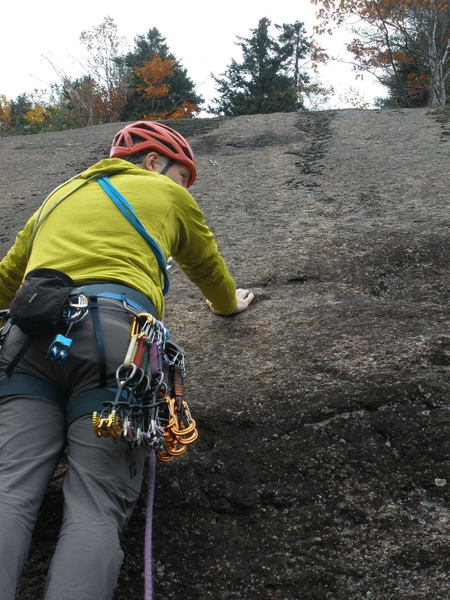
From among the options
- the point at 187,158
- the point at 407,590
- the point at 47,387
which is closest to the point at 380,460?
the point at 407,590

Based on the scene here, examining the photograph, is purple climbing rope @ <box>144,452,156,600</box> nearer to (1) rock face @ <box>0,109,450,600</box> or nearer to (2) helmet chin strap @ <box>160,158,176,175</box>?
(1) rock face @ <box>0,109,450,600</box>

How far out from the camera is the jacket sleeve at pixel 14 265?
2.55 m

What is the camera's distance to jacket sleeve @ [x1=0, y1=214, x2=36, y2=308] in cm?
255

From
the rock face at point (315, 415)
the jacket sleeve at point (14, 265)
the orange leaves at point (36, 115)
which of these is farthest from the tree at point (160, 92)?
the jacket sleeve at point (14, 265)

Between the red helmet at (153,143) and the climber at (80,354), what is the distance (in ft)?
0.70

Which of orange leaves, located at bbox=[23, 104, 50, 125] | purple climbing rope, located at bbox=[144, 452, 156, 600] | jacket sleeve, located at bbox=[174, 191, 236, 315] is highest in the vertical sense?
orange leaves, located at bbox=[23, 104, 50, 125]

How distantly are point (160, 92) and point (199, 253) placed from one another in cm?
1940

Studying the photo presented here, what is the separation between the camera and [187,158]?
276 centimetres

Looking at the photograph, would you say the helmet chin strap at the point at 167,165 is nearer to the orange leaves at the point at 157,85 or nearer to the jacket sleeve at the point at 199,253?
the jacket sleeve at the point at 199,253

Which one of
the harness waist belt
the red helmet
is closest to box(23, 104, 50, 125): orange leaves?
the red helmet

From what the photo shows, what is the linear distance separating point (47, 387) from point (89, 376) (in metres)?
0.16

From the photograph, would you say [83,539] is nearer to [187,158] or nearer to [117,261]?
[117,261]

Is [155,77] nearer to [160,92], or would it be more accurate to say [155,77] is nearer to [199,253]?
[160,92]

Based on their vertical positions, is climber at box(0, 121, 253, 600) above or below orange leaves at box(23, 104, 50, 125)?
below
